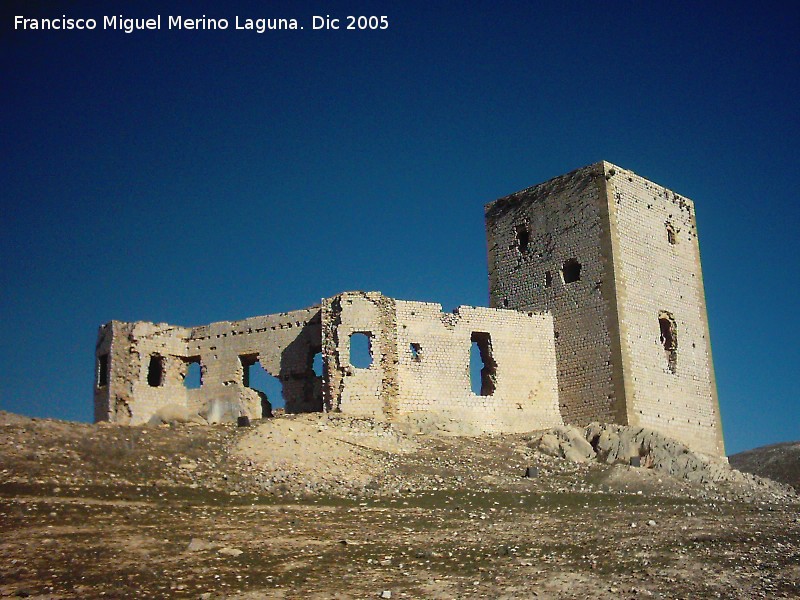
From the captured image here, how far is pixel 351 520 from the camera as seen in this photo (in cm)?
1308

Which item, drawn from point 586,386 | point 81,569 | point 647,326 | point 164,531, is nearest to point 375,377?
point 586,386

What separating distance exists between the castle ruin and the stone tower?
47 mm

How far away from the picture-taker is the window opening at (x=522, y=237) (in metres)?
27.4

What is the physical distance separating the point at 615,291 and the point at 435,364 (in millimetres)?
5258

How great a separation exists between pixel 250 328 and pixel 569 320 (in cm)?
868

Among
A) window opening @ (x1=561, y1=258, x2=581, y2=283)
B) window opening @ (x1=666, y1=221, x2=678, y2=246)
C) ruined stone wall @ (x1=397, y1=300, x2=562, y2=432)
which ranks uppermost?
window opening @ (x1=666, y1=221, x2=678, y2=246)

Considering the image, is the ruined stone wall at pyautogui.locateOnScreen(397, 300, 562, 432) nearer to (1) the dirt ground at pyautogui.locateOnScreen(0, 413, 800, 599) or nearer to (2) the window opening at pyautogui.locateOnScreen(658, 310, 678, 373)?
(1) the dirt ground at pyautogui.locateOnScreen(0, 413, 800, 599)

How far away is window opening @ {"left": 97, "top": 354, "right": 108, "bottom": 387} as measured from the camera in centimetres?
2489

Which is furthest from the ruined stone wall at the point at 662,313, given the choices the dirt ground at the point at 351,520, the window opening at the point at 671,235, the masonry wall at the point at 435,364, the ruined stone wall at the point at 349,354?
the ruined stone wall at the point at 349,354

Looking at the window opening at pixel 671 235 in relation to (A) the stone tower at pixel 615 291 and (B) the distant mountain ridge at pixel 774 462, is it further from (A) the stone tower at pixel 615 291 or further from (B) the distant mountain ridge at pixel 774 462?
(B) the distant mountain ridge at pixel 774 462

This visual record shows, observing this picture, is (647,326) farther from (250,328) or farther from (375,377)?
(250,328)

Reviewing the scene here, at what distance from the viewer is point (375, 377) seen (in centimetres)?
2258

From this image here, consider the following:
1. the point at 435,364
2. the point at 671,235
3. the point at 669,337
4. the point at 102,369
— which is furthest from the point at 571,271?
the point at 102,369

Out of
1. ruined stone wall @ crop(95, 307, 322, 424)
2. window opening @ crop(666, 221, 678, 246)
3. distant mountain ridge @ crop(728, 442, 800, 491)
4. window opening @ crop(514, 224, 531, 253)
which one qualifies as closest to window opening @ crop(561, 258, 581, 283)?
window opening @ crop(514, 224, 531, 253)
